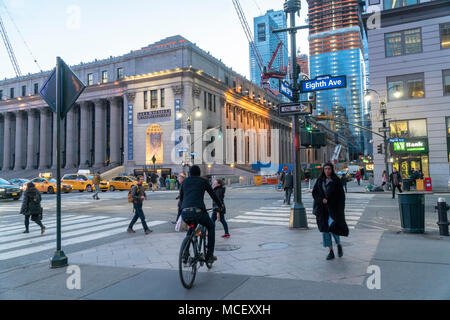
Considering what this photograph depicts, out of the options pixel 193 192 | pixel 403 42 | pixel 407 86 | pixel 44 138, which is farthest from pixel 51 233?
pixel 44 138

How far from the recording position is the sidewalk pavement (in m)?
A: 4.43

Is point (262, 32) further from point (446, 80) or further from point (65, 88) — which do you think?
point (65, 88)

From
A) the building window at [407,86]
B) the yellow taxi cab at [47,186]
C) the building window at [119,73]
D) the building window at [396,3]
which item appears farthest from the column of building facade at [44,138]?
the building window at [407,86]

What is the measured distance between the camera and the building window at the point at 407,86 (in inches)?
1152

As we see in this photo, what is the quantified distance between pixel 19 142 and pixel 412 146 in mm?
64685

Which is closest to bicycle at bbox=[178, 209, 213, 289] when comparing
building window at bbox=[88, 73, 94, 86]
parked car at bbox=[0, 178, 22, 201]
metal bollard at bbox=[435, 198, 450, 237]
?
metal bollard at bbox=[435, 198, 450, 237]

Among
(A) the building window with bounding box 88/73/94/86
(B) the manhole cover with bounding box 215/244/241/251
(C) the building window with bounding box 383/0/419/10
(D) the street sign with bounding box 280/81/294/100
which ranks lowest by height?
(B) the manhole cover with bounding box 215/244/241/251

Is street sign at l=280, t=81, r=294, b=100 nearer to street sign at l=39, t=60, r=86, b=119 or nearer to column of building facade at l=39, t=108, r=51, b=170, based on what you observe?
street sign at l=39, t=60, r=86, b=119

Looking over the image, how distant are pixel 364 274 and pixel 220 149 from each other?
4956 cm

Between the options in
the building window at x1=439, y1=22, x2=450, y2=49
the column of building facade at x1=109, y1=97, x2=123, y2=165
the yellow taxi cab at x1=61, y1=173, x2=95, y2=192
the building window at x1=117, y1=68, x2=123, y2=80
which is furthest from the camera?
the building window at x1=117, y1=68, x2=123, y2=80

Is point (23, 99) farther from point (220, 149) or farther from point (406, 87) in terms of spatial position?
point (406, 87)

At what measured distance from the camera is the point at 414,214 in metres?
8.88

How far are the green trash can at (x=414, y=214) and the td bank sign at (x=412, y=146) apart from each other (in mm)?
23338

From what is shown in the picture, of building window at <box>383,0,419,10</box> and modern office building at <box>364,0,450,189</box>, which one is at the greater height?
building window at <box>383,0,419,10</box>
